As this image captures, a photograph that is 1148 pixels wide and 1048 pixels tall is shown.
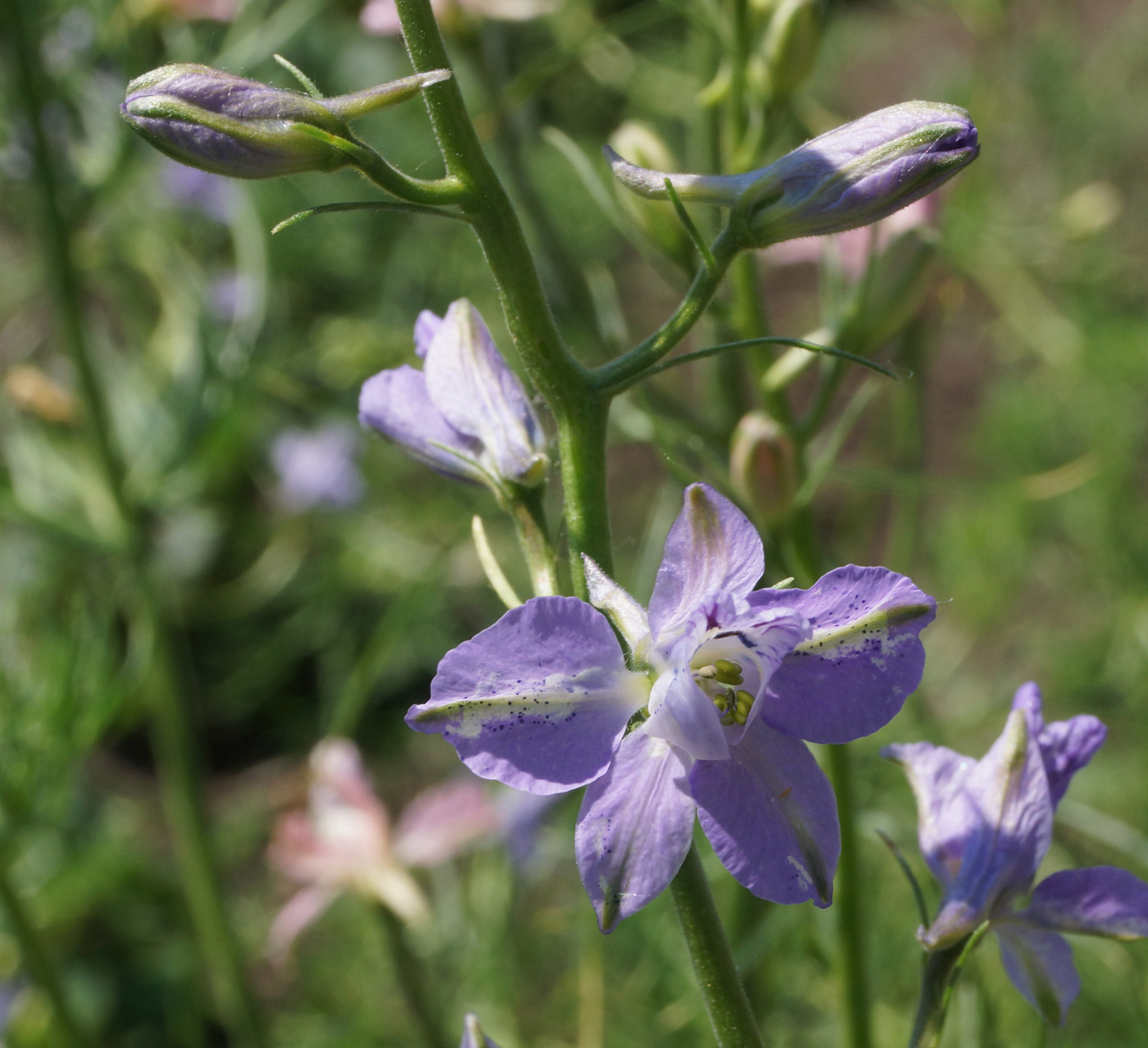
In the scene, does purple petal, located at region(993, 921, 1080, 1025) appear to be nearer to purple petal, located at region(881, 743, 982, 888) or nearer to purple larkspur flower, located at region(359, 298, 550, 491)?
purple petal, located at region(881, 743, 982, 888)

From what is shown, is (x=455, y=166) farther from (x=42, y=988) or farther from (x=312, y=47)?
(x=312, y=47)

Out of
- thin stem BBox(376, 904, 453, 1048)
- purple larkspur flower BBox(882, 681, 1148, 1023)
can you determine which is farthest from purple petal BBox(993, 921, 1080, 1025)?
thin stem BBox(376, 904, 453, 1048)

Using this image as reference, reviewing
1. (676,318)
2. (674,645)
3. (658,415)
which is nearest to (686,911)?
(674,645)

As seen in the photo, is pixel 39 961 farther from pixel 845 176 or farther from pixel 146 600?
pixel 845 176

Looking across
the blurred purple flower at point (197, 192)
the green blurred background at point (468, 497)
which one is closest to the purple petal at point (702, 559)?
the green blurred background at point (468, 497)

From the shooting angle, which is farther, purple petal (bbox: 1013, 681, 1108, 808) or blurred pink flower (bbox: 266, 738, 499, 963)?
blurred pink flower (bbox: 266, 738, 499, 963)

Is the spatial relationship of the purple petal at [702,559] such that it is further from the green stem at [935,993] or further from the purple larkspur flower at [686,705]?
the green stem at [935,993]
